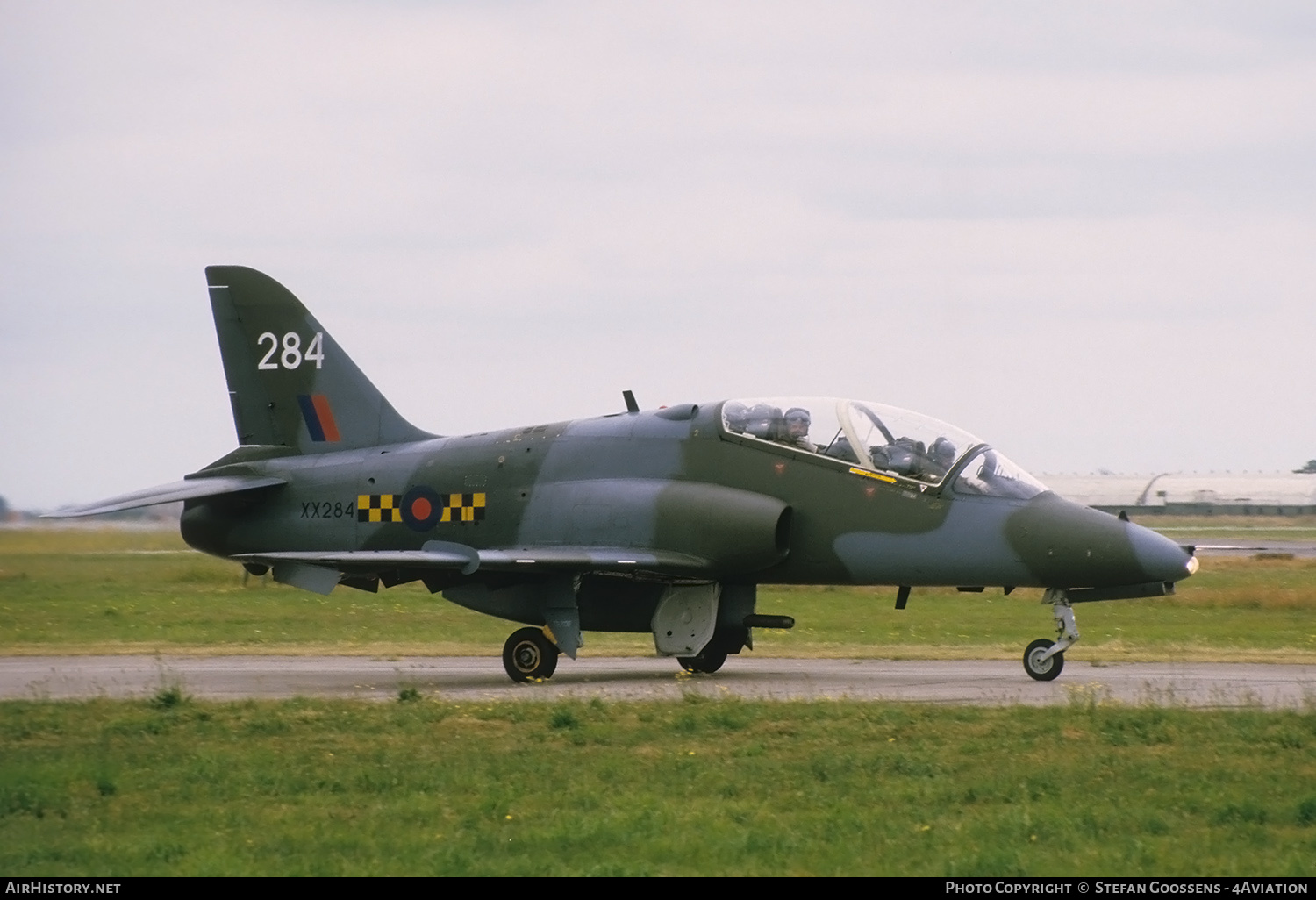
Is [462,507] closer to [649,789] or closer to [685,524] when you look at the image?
[685,524]

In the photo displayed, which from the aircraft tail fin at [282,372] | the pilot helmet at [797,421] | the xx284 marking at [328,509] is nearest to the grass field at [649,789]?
the pilot helmet at [797,421]

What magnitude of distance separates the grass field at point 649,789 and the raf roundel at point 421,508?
4518 millimetres

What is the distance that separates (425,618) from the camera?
30797 millimetres

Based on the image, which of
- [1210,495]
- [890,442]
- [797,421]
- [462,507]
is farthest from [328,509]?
[1210,495]

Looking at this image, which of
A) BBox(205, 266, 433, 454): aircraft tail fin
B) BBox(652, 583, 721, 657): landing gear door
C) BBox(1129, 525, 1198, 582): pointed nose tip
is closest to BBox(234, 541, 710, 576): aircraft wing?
BBox(652, 583, 721, 657): landing gear door

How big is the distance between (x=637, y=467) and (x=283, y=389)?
5.61 meters

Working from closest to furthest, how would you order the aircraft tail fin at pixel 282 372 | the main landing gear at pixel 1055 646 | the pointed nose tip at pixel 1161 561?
the pointed nose tip at pixel 1161 561 → the main landing gear at pixel 1055 646 → the aircraft tail fin at pixel 282 372

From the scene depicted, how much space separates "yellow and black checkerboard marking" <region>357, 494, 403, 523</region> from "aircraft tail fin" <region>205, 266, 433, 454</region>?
4.57ft

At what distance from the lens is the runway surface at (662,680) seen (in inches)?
623

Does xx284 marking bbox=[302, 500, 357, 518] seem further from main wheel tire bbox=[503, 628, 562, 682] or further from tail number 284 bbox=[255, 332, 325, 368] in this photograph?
main wheel tire bbox=[503, 628, 562, 682]

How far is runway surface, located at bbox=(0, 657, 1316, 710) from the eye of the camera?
52.0ft

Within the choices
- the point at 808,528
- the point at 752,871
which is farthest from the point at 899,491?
the point at 752,871

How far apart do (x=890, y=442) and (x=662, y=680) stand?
364 cm

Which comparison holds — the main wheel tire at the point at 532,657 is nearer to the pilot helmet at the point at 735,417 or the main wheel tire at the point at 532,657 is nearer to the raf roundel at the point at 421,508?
the raf roundel at the point at 421,508
